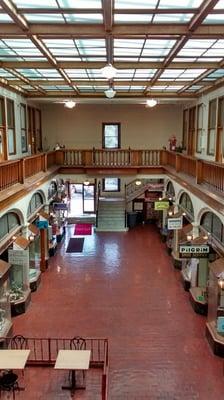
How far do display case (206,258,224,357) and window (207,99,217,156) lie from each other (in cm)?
653

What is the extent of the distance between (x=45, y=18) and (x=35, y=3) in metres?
0.84

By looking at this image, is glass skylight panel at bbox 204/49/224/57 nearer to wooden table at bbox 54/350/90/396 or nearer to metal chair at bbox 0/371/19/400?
wooden table at bbox 54/350/90/396

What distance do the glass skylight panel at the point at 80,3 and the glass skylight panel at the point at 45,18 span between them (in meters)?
0.58

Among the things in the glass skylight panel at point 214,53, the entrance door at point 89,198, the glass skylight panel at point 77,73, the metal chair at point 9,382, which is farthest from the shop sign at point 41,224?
the entrance door at point 89,198

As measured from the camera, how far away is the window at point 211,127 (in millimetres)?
16328

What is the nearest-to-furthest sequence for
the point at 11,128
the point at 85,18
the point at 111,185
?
the point at 85,18, the point at 11,128, the point at 111,185

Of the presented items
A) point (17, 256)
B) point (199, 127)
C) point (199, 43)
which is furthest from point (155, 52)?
point (199, 127)

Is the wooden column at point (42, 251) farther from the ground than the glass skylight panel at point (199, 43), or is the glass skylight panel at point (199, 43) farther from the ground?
the glass skylight panel at point (199, 43)

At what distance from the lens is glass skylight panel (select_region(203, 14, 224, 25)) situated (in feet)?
23.6

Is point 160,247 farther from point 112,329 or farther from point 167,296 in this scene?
point 112,329

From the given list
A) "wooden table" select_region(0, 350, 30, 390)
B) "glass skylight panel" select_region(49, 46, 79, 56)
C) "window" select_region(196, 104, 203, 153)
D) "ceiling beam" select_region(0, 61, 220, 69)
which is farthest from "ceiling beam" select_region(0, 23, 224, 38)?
"window" select_region(196, 104, 203, 153)

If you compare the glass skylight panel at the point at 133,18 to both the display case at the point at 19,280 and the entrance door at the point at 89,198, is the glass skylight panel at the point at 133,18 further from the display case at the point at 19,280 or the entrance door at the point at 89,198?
the entrance door at the point at 89,198

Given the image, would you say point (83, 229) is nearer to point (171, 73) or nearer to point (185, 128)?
point (185, 128)

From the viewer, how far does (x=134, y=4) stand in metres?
6.69
